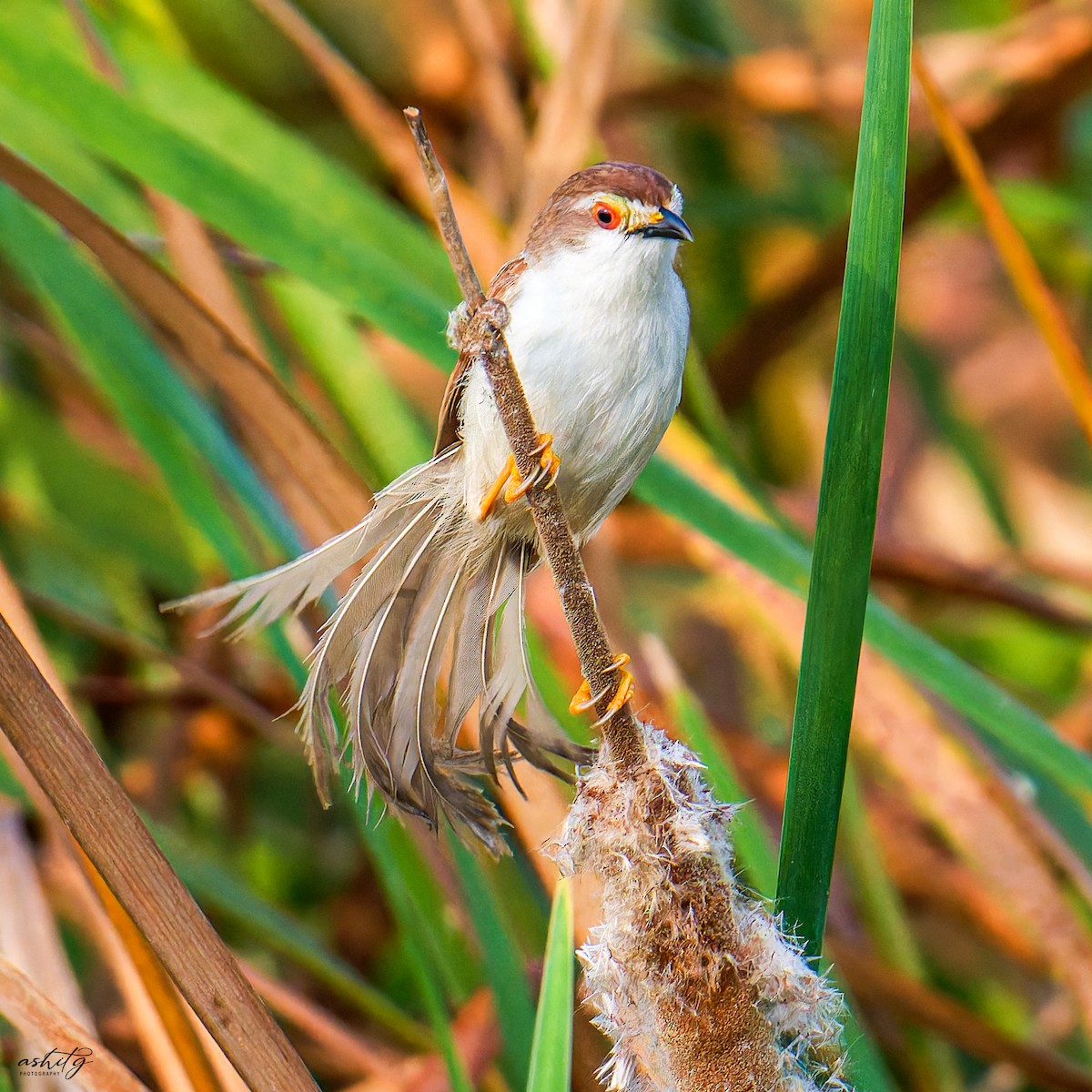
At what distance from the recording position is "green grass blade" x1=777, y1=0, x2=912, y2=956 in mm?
955

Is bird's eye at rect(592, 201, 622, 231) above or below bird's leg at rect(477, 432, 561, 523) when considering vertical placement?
above

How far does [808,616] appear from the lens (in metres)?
0.96

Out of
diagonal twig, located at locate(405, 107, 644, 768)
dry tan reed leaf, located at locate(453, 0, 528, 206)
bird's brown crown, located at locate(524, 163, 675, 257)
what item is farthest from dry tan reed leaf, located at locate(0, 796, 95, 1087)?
dry tan reed leaf, located at locate(453, 0, 528, 206)

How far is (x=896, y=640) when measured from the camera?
129 centimetres

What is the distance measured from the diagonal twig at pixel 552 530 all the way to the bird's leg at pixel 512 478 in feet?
0.43

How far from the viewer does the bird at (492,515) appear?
4.36ft

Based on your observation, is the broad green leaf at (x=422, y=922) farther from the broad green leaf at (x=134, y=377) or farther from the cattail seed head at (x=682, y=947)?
the broad green leaf at (x=134, y=377)

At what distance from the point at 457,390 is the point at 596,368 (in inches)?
8.8

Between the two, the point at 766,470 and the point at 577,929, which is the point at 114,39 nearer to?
the point at 577,929

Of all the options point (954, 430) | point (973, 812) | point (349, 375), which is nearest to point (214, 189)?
point (349, 375)

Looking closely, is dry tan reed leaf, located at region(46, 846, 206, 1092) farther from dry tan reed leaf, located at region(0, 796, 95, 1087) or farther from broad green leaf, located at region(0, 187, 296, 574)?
broad green leaf, located at region(0, 187, 296, 574)

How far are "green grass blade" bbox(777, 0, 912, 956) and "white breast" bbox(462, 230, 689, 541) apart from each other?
38 cm

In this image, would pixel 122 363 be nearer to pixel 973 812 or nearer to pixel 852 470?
pixel 852 470
